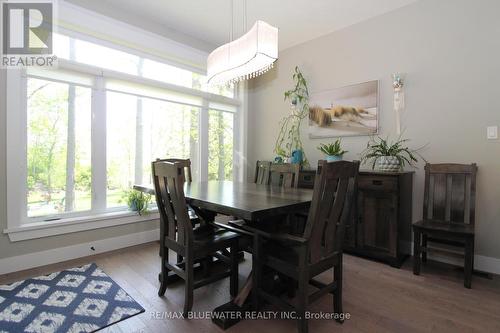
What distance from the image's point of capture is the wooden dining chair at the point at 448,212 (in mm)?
2184

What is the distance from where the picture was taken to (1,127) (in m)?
2.30

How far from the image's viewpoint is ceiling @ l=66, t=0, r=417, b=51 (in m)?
2.83

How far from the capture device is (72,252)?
2.64 meters

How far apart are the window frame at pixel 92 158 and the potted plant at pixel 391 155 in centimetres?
229

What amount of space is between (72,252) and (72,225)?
0.27 metres

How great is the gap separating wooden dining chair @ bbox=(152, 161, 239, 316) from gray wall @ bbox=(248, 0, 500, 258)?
2138 mm

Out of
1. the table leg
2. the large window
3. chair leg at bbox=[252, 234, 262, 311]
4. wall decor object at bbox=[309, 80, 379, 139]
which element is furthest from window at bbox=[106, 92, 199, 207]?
chair leg at bbox=[252, 234, 262, 311]

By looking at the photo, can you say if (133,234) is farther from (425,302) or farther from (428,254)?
(428,254)

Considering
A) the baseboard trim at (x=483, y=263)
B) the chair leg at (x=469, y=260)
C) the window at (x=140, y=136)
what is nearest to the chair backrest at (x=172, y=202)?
the window at (x=140, y=136)

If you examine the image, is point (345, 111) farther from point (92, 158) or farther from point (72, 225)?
point (72, 225)

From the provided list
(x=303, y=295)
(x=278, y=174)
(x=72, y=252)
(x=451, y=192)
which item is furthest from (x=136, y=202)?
(x=451, y=192)

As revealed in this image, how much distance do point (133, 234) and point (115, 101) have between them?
1573 millimetres

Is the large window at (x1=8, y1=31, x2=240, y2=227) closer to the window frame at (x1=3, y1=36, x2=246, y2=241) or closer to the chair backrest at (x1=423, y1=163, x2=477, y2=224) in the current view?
the window frame at (x1=3, y1=36, x2=246, y2=241)

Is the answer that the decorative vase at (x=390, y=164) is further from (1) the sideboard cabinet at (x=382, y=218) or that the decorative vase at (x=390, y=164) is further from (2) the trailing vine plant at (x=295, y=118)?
(2) the trailing vine plant at (x=295, y=118)
